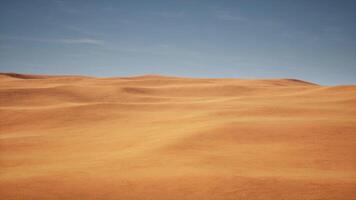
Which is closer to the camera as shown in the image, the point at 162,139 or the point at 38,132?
the point at 162,139

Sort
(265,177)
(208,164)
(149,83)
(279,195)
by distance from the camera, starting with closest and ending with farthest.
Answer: (279,195), (265,177), (208,164), (149,83)

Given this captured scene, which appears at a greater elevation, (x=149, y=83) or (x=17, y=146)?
(x=149, y=83)

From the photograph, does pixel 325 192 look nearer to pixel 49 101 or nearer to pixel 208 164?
pixel 208 164

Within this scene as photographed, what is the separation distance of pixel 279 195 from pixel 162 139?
5.09 metres

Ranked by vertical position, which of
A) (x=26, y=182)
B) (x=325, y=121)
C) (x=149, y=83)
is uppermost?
(x=149, y=83)

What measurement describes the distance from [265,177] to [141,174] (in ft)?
8.50

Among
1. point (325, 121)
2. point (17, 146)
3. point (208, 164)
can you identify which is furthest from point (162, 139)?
point (325, 121)

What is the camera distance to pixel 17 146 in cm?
1030

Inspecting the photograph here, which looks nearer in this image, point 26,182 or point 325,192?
point 325,192

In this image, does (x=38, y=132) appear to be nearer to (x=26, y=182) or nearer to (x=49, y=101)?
(x=26, y=182)

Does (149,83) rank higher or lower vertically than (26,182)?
higher

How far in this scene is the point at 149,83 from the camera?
3941 cm

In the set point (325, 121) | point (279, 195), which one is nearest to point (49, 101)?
point (325, 121)

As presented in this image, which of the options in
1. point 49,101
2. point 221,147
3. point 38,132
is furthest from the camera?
point 49,101
